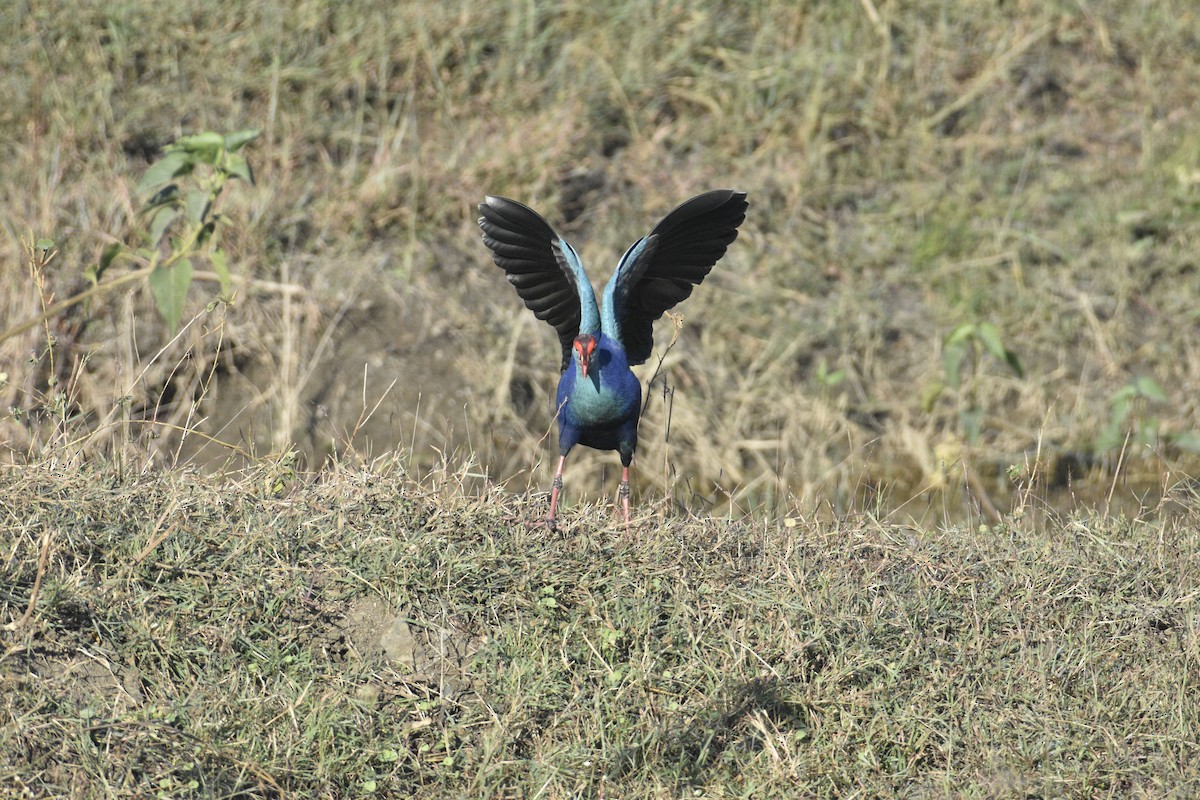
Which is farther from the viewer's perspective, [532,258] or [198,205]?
Answer: [198,205]

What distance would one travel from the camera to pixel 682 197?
7305mm

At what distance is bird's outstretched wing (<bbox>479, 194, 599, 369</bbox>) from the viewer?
12.9 ft

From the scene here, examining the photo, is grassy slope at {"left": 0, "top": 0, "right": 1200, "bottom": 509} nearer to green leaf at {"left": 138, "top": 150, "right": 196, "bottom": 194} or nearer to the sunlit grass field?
the sunlit grass field

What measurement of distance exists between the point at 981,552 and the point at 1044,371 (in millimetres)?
3245

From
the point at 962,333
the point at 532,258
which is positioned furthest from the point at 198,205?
the point at 962,333

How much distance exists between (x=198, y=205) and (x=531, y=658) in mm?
2219

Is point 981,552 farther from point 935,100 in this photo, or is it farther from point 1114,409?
point 935,100

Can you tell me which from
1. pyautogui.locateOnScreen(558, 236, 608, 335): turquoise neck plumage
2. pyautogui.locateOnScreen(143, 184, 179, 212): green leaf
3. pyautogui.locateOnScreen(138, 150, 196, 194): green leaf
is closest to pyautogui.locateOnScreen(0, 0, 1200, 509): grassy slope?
pyautogui.locateOnScreen(143, 184, 179, 212): green leaf

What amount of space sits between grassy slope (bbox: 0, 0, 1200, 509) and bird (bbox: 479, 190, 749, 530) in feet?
6.29

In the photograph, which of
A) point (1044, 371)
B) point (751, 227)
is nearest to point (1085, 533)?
point (1044, 371)

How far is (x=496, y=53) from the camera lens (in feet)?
25.3

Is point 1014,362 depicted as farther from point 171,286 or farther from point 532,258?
point 171,286

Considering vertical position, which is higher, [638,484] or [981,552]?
[981,552]

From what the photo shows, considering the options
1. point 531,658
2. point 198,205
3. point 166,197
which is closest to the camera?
point 531,658
